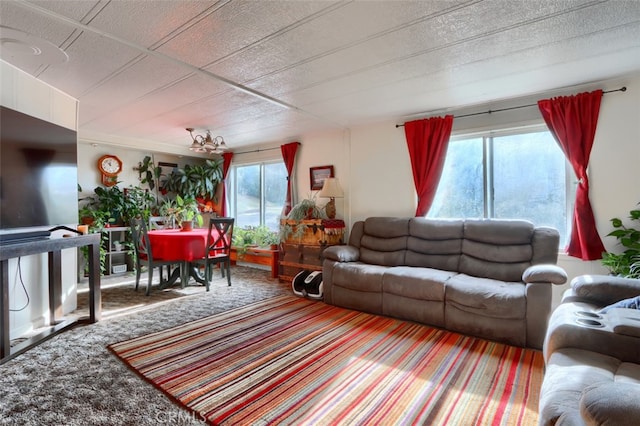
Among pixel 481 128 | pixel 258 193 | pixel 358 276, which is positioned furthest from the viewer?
pixel 258 193

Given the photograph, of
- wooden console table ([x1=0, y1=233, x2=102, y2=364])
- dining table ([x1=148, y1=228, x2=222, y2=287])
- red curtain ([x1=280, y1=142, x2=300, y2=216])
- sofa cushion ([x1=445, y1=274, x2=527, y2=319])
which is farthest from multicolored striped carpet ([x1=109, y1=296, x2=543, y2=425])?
red curtain ([x1=280, y1=142, x2=300, y2=216])

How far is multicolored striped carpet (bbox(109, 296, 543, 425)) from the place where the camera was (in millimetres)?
1689

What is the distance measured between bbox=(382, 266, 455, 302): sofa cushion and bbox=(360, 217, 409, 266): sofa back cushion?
0.45 metres

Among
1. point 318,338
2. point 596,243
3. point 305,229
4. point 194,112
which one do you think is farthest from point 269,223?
point 596,243

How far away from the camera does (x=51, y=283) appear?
288 cm

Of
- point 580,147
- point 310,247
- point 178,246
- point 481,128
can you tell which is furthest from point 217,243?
point 580,147

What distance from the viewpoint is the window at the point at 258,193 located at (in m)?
5.72

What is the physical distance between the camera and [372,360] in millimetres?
2279

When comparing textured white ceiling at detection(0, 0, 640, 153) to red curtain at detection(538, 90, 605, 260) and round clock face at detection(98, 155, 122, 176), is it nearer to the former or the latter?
red curtain at detection(538, 90, 605, 260)

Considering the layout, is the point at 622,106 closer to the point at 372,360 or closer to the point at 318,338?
the point at 372,360

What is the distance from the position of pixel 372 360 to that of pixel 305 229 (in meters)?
2.38

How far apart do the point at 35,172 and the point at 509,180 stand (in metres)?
4.64

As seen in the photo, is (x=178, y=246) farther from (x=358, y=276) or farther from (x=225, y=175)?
(x=225, y=175)

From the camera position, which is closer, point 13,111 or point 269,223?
point 13,111
